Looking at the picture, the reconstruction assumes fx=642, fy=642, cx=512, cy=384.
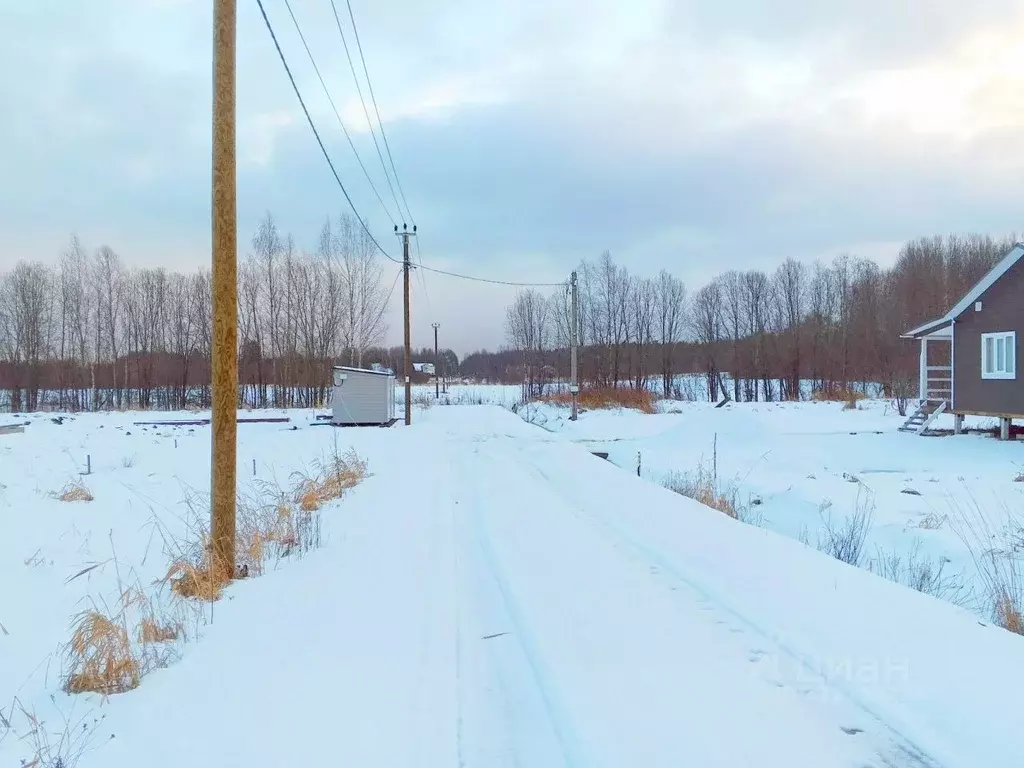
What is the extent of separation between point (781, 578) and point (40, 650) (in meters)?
5.66

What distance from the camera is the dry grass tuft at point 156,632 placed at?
4270 mm

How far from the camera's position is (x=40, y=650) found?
14.7 ft

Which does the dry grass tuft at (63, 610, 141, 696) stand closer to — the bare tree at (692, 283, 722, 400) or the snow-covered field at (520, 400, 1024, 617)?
the snow-covered field at (520, 400, 1024, 617)

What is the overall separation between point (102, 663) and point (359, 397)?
2236cm

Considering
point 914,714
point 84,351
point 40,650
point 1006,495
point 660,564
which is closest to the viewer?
point 914,714

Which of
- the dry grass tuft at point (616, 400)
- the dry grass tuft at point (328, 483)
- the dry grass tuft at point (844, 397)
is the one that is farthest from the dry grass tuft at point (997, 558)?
the dry grass tuft at point (844, 397)

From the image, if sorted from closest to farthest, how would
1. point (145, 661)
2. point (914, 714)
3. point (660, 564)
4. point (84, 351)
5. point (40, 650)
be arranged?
point (914, 714)
point (145, 661)
point (40, 650)
point (660, 564)
point (84, 351)

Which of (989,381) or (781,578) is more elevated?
(989,381)

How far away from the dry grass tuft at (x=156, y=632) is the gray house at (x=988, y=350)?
898 inches

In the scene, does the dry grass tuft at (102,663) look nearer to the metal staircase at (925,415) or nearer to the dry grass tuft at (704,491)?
the dry grass tuft at (704,491)

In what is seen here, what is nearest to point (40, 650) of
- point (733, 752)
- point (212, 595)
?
point (212, 595)

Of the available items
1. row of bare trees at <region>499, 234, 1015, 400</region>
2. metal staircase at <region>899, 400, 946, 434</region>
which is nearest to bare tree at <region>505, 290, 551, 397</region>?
row of bare trees at <region>499, 234, 1015, 400</region>

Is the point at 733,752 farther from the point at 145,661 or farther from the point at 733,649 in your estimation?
the point at 145,661

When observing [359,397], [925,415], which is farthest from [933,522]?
[359,397]
